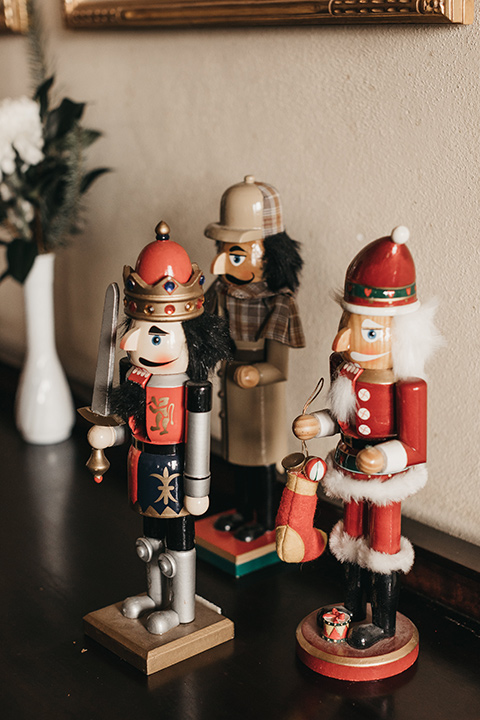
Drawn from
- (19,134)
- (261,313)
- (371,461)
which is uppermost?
(19,134)

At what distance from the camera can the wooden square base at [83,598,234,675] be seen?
88cm

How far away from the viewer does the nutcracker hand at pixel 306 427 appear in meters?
0.86

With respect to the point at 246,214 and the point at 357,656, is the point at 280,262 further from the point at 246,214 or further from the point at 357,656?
the point at 357,656

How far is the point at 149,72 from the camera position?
1.37 meters

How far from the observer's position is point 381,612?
0.88 m

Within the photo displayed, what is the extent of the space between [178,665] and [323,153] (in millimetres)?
617

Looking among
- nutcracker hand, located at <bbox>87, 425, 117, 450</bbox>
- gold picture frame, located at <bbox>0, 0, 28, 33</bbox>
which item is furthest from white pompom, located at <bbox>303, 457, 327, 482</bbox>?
gold picture frame, located at <bbox>0, 0, 28, 33</bbox>

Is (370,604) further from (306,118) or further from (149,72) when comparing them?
(149,72)

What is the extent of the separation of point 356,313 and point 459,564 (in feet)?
1.02

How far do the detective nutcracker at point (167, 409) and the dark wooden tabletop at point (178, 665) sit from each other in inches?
2.8

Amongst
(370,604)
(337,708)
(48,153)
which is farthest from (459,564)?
(48,153)

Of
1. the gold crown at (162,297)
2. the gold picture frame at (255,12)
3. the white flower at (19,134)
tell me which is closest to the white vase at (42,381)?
the white flower at (19,134)

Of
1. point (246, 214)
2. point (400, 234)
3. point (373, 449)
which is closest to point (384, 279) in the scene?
point (400, 234)

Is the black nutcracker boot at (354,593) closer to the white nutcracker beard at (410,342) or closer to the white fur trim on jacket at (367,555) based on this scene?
the white fur trim on jacket at (367,555)
